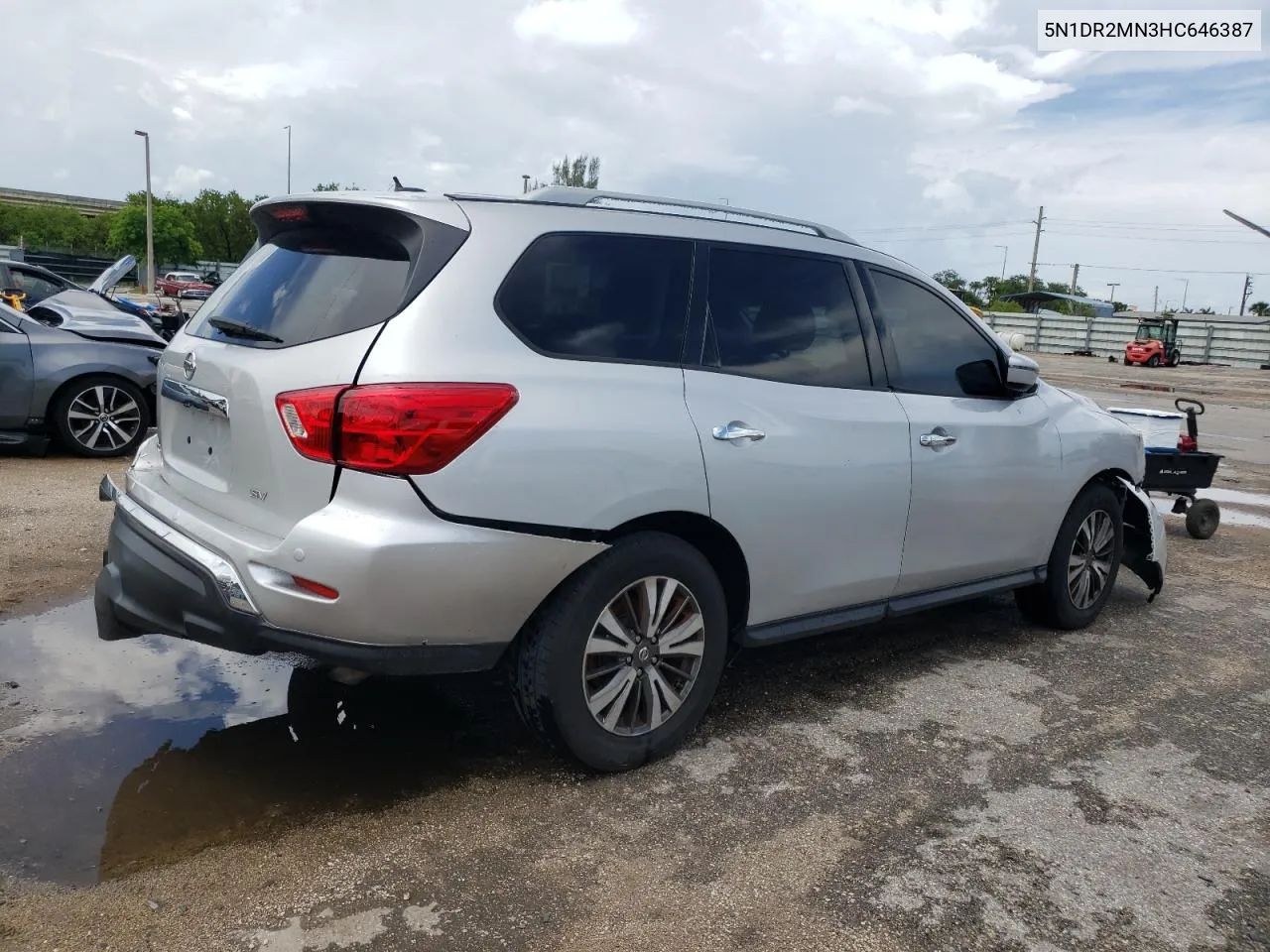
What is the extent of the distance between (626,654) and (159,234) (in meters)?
80.7

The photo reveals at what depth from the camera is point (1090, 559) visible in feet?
17.5

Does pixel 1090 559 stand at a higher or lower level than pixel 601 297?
lower

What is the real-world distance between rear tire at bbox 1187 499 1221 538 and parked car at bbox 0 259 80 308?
1019 centimetres

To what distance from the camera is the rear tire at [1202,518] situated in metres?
7.76

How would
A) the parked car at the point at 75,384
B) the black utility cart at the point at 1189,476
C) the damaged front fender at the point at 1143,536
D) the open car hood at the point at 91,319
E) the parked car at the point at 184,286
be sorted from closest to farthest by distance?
1. the damaged front fender at the point at 1143,536
2. the black utility cart at the point at 1189,476
3. the parked car at the point at 75,384
4. the open car hood at the point at 91,319
5. the parked car at the point at 184,286

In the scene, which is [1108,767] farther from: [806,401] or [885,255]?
[885,255]

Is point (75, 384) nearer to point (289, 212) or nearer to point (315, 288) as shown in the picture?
point (289, 212)

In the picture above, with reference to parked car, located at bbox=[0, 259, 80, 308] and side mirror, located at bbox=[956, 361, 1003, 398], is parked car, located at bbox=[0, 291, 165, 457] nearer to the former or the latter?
parked car, located at bbox=[0, 259, 80, 308]

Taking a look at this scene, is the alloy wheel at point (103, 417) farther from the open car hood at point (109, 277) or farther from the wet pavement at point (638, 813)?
the wet pavement at point (638, 813)

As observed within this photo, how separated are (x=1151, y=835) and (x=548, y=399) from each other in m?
2.24

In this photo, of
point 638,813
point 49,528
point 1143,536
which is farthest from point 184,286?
point 638,813

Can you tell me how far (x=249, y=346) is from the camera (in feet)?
10.9

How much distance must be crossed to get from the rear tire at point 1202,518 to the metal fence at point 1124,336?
3499 centimetres

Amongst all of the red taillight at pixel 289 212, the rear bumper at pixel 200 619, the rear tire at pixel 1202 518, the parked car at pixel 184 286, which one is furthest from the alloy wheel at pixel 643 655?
the parked car at pixel 184 286
